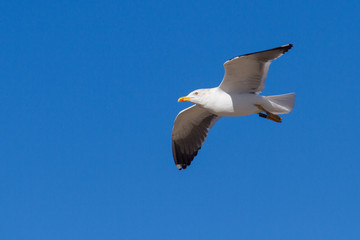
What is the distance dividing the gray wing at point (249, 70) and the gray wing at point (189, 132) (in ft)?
5.64

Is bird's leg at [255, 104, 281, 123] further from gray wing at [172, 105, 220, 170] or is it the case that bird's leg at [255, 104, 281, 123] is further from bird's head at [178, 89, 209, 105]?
gray wing at [172, 105, 220, 170]

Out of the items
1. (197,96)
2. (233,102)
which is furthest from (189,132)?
(233,102)

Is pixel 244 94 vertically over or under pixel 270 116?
over

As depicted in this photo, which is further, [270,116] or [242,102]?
[270,116]

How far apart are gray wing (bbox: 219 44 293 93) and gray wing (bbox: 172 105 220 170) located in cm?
172

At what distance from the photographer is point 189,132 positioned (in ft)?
44.5

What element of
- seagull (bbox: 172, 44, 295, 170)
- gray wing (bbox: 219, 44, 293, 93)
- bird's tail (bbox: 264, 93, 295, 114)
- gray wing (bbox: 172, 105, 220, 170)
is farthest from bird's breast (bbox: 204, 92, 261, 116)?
gray wing (bbox: 172, 105, 220, 170)

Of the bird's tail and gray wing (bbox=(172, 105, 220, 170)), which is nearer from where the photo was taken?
the bird's tail

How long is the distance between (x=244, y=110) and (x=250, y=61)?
1033 mm

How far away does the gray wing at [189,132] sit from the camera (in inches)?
518

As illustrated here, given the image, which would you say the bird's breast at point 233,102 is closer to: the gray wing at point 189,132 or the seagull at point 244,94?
the seagull at point 244,94

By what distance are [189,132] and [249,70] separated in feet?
9.66

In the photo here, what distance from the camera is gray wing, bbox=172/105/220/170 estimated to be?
13.2 metres

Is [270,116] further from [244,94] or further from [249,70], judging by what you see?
[249,70]
